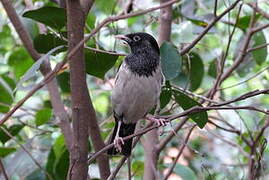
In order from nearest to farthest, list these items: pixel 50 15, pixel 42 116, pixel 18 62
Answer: pixel 50 15, pixel 42 116, pixel 18 62

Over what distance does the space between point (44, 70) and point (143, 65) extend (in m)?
0.51

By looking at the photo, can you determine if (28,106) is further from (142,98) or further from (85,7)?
(85,7)

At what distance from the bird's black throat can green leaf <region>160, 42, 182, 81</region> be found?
0.29 meters

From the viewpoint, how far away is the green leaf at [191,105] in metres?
2.18

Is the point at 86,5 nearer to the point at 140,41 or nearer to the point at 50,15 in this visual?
the point at 50,15

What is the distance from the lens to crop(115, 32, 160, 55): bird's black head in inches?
106

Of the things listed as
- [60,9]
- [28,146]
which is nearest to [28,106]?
[28,146]

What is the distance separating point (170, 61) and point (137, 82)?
34cm

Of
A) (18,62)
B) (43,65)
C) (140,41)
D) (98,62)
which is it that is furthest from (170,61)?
(18,62)

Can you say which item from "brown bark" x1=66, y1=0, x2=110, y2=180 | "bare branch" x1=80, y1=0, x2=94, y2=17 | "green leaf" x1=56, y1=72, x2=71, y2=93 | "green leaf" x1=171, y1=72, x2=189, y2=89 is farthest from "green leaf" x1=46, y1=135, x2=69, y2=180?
"bare branch" x1=80, y1=0, x2=94, y2=17

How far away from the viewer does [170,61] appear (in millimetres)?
2314

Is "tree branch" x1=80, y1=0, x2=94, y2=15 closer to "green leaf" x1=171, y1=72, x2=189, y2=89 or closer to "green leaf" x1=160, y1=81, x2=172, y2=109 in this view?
"green leaf" x1=160, y1=81, x2=172, y2=109

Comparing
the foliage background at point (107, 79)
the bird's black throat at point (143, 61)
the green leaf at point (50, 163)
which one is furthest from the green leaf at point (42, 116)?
the bird's black throat at point (143, 61)

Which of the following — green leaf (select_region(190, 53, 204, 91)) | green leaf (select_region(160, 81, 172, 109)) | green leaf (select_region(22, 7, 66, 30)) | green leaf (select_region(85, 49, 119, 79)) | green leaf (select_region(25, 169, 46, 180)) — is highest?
green leaf (select_region(22, 7, 66, 30))
